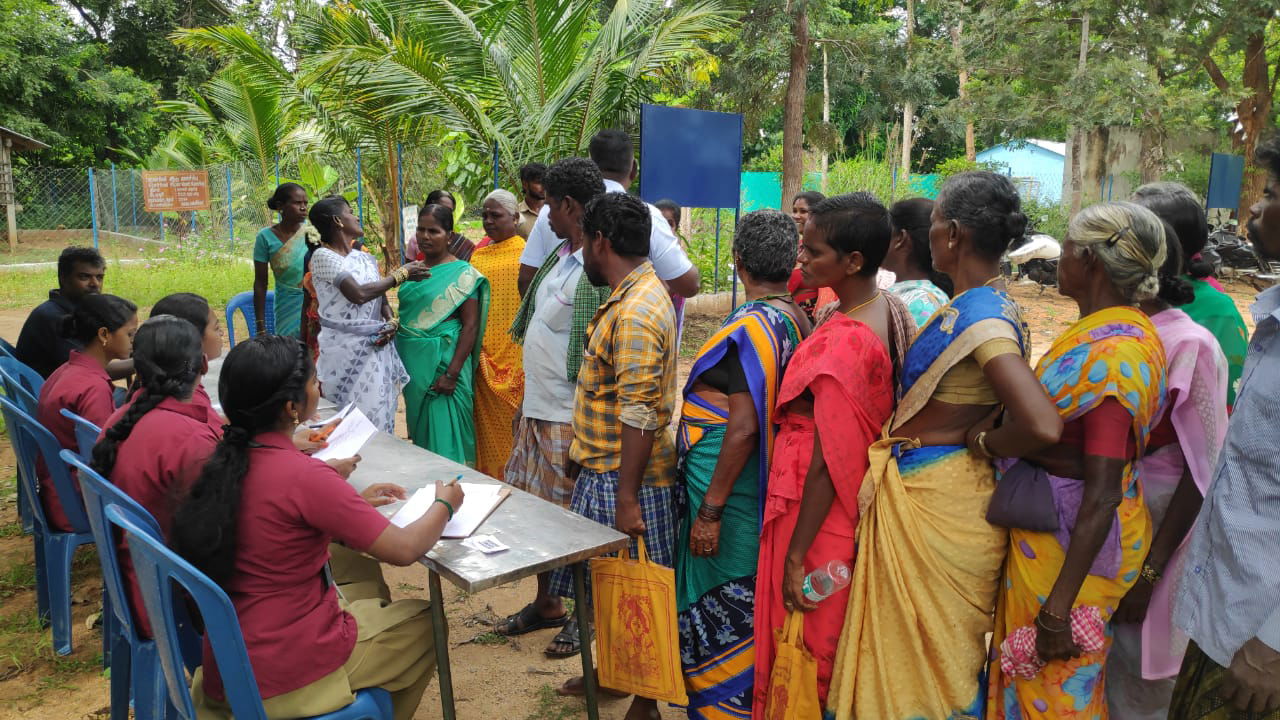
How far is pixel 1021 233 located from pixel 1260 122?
1997 centimetres

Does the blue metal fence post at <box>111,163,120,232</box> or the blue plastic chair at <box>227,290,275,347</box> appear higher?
the blue metal fence post at <box>111,163,120,232</box>

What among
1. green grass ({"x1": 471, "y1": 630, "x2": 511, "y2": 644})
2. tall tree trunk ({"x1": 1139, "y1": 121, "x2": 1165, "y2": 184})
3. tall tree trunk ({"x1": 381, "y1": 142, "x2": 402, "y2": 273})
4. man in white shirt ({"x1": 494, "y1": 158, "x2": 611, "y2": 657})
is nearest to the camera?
man in white shirt ({"x1": 494, "y1": 158, "x2": 611, "y2": 657})

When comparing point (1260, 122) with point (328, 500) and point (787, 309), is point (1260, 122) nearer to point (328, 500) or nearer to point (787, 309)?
point (787, 309)

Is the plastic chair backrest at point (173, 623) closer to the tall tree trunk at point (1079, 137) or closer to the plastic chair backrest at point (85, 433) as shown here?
the plastic chair backrest at point (85, 433)

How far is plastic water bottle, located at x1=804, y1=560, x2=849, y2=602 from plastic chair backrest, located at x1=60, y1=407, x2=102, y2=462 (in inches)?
90.6

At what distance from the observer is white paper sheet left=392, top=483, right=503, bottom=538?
7.73 feet

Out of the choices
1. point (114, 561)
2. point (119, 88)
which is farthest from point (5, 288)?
point (114, 561)

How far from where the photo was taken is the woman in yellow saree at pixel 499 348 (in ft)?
14.9

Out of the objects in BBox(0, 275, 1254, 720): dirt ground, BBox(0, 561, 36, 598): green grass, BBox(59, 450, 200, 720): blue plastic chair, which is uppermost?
BBox(59, 450, 200, 720): blue plastic chair

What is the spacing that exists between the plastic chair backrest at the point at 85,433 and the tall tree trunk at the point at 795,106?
29.9 feet

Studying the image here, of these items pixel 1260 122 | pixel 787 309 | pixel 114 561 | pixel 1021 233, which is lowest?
pixel 114 561

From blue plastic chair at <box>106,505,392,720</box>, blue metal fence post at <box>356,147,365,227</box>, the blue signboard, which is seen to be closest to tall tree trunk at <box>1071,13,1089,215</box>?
the blue signboard

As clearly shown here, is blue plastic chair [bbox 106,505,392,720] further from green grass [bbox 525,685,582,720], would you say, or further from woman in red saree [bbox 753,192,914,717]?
woman in red saree [bbox 753,192,914,717]

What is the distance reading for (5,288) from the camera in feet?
43.9
